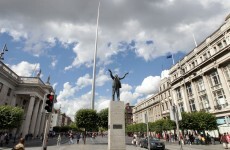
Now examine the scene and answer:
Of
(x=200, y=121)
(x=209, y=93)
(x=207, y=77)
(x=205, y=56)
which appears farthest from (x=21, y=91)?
(x=205, y=56)

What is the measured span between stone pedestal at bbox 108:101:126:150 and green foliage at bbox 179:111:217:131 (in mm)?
22367

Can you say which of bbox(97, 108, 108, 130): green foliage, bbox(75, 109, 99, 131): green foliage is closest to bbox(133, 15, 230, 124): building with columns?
bbox(97, 108, 108, 130): green foliage

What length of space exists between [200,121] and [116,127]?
913 inches

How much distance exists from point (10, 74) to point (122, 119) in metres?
34.6

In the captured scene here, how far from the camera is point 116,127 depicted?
16641 mm

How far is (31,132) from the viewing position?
4706 cm

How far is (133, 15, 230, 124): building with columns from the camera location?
34.8 m

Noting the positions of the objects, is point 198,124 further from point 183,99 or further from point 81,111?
point 81,111

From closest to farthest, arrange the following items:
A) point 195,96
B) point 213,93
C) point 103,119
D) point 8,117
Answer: point 8,117 < point 103,119 < point 213,93 < point 195,96

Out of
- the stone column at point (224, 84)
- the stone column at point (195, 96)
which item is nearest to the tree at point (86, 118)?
the stone column at point (195, 96)

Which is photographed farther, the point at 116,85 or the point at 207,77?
the point at 207,77

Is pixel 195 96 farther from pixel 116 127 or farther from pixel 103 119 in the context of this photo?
pixel 116 127

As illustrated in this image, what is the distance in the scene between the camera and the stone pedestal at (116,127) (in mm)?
16141

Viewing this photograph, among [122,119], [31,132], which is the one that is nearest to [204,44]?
[122,119]
